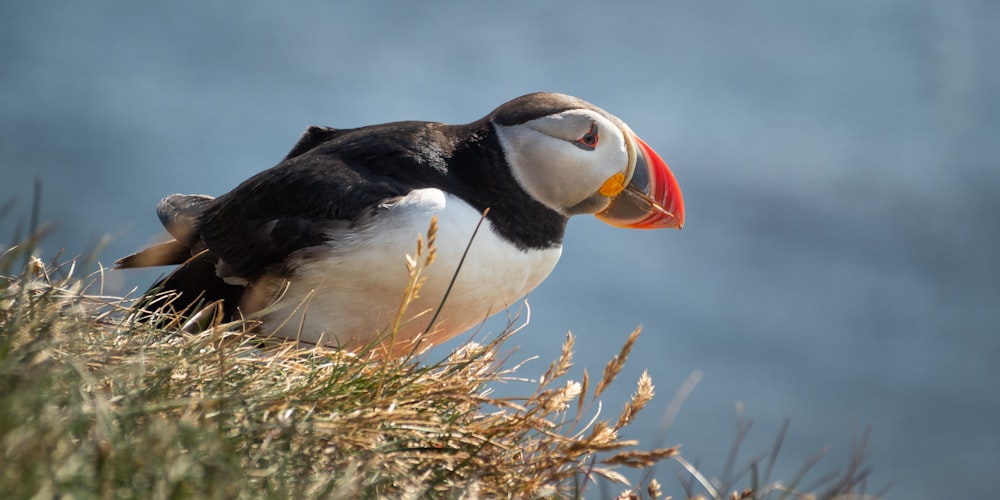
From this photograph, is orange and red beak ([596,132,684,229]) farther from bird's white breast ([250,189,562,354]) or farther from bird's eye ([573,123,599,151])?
bird's white breast ([250,189,562,354])

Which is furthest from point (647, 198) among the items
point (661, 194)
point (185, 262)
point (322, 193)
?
Result: point (185, 262)

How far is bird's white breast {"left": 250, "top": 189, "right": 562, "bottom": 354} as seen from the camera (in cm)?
328

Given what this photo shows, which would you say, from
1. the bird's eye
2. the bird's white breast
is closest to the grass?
the bird's white breast

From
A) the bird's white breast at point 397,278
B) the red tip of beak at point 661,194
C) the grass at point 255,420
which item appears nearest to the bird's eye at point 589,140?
the red tip of beak at point 661,194

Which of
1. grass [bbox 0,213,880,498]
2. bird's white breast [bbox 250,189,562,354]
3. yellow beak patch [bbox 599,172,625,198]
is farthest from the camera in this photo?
yellow beak patch [bbox 599,172,625,198]

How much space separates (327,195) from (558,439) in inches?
51.7

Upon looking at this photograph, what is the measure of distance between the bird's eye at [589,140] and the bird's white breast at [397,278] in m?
0.46

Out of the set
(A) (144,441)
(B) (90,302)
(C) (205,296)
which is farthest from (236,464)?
(C) (205,296)

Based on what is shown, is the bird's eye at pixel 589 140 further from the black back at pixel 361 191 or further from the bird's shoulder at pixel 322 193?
the bird's shoulder at pixel 322 193

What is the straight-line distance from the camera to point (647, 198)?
4.03 metres

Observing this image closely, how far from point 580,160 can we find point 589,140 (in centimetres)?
10

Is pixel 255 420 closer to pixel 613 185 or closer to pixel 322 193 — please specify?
pixel 322 193

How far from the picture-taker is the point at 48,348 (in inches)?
81.2

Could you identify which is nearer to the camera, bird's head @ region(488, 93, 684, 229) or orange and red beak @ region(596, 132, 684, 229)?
bird's head @ region(488, 93, 684, 229)
